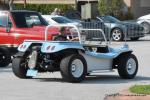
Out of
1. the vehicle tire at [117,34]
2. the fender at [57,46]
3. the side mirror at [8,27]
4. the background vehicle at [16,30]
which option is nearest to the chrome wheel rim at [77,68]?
the fender at [57,46]

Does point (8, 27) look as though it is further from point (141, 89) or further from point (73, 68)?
point (141, 89)

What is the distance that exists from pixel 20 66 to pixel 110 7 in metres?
30.5

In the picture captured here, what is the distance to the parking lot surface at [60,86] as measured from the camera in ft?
41.0

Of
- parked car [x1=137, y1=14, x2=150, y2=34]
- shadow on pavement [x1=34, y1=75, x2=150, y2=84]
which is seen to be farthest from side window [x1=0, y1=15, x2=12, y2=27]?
parked car [x1=137, y1=14, x2=150, y2=34]

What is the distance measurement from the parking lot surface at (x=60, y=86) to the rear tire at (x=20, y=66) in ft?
0.65

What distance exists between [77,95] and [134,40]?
2069 cm

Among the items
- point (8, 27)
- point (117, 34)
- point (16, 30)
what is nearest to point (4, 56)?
point (16, 30)

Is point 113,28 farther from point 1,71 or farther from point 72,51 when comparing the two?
point 72,51

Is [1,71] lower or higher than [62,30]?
lower

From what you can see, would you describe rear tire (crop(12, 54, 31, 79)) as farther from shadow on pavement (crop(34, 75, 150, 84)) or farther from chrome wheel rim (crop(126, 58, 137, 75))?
chrome wheel rim (crop(126, 58, 137, 75))

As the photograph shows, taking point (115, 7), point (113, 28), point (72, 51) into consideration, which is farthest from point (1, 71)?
point (115, 7)

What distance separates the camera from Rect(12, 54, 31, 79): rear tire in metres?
15.3

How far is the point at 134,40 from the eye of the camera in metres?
33.1

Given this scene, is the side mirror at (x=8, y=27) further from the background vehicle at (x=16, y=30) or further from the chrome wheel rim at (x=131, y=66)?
the chrome wheel rim at (x=131, y=66)
